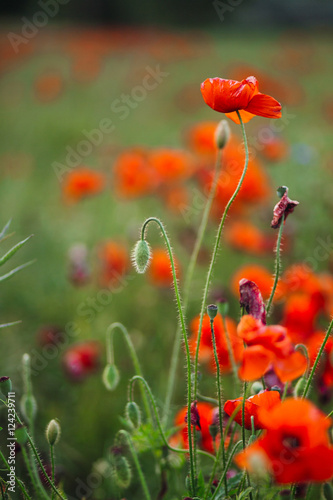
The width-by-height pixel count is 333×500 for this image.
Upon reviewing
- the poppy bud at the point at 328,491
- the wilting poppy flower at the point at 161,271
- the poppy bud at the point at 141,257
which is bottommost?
the wilting poppy flower at the point at 161,271

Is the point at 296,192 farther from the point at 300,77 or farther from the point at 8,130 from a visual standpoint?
the point at 300,77

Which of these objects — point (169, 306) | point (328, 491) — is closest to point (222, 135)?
point (328, 491)

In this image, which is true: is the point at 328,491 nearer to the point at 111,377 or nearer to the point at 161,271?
the point at 111,377

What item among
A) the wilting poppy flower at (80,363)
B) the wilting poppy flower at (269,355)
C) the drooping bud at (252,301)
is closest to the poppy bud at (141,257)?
the drooping bud at (252,301)

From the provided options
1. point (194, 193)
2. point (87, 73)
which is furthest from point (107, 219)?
point (87, 73)

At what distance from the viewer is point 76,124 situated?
482cm

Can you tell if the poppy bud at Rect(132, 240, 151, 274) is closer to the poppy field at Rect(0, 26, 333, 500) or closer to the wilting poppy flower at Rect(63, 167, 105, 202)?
the poppy field at Rect(0, 26, 333, 500)

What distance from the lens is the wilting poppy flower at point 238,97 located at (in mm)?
814

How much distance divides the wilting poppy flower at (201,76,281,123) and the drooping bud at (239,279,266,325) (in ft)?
0.88

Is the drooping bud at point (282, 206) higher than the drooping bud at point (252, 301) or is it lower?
higher

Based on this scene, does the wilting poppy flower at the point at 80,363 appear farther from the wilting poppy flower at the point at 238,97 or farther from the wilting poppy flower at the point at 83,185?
the wilting poppy flower at the point at 238,97

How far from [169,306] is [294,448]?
1549mm

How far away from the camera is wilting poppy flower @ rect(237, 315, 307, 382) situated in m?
0.62

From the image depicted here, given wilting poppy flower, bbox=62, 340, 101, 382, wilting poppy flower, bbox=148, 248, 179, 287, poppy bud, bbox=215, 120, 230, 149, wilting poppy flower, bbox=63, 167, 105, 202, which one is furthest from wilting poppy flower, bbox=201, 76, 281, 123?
wilting poppy flower, bbox=63, 167, 105, 202
